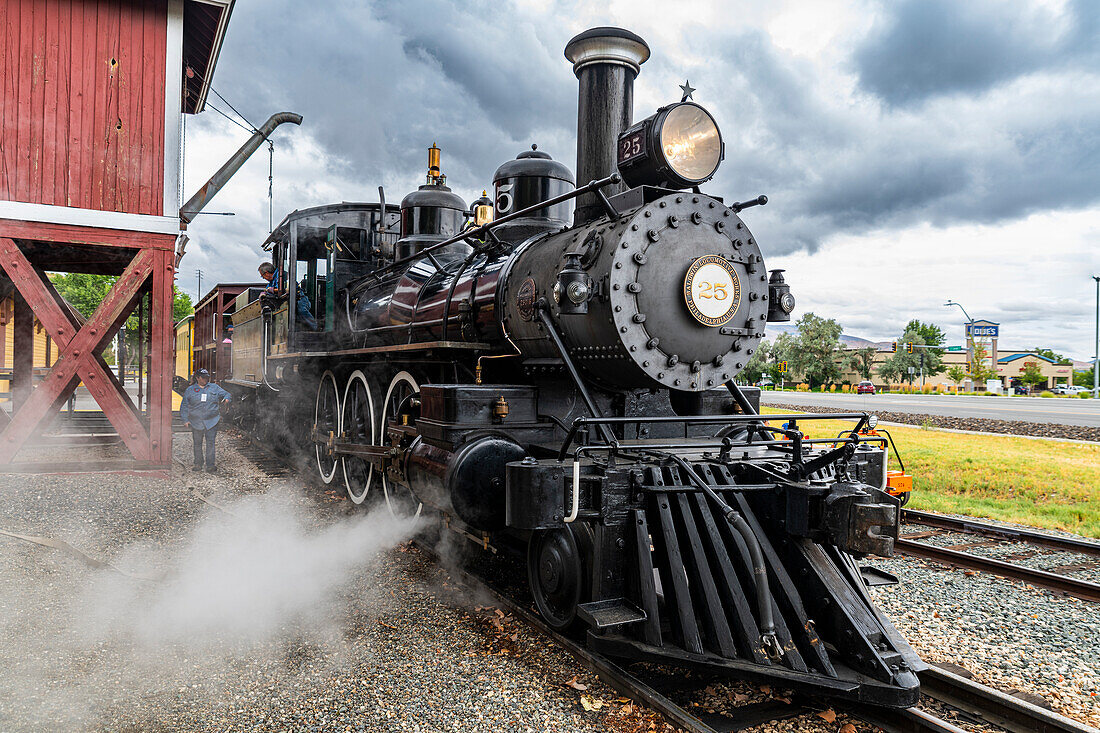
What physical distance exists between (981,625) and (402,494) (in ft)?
13.5

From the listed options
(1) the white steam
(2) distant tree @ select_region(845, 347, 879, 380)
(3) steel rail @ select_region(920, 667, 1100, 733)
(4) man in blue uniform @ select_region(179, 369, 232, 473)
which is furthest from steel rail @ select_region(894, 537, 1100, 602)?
(2) distant tree @ select_region(845, 347, 879, 380)

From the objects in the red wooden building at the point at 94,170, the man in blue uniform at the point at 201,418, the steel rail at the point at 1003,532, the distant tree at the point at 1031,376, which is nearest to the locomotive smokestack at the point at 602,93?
the steel rail at the point at 1003,532

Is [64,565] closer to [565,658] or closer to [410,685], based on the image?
[410,685]

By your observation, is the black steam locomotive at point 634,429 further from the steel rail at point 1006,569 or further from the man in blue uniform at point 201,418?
the man in blue uniform at point 201,418

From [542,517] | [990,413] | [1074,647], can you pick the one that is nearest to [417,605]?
[542,517]

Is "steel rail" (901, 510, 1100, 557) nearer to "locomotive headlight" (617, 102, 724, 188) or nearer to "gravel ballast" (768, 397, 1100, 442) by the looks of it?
"locomotive headlight" (617, 102, 724, 188)

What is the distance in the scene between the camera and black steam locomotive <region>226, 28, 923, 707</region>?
293 cm

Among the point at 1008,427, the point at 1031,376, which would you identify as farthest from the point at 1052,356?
the point at 1008,427

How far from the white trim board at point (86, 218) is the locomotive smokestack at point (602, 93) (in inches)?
211

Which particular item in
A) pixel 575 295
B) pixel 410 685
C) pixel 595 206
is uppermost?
pixel 595 206

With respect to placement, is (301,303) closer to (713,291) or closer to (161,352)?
(161,352)

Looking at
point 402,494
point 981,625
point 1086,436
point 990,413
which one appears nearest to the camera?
point 981,625

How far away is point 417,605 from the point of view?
13.5ft

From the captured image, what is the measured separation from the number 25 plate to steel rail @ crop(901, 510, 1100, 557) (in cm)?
386
